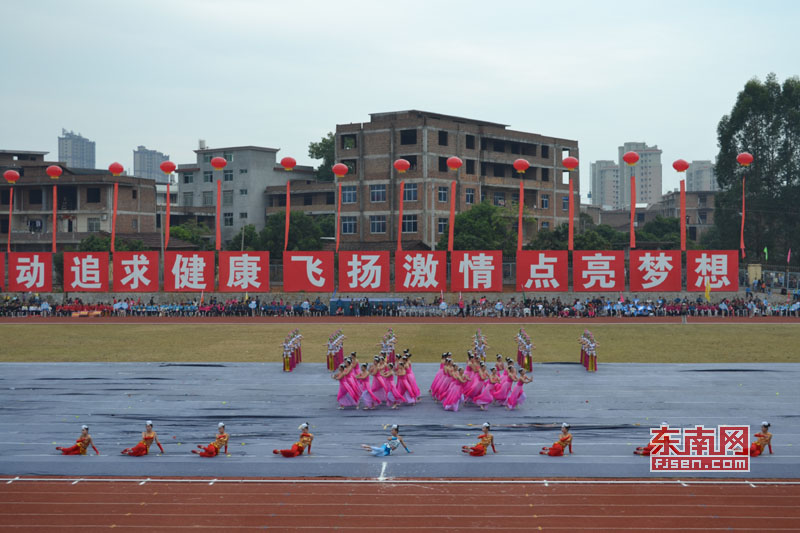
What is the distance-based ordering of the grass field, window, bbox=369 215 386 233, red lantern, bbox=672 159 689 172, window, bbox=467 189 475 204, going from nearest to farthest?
the grass field < red lantern, bbox=672 159 689 172 < window, bbox=369 215 386 233 < window, bbox=467 189 475 204

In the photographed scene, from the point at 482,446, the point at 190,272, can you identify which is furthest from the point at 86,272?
the point at 482,446

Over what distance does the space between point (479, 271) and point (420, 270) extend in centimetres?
351

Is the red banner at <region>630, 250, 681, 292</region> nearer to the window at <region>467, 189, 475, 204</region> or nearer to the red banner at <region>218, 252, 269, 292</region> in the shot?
the red banner at <region>218, 252, 269, 292</region>

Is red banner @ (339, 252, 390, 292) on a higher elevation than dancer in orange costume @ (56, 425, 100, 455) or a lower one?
higher

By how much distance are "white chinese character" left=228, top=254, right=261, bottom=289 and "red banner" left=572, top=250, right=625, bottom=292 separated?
61.0 feet

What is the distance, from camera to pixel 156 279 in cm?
4488

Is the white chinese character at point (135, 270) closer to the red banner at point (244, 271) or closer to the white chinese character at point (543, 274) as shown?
the red banner at point (244, 271)

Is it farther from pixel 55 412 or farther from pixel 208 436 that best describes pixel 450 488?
pixel 55 412

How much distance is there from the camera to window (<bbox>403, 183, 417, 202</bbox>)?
67250mm

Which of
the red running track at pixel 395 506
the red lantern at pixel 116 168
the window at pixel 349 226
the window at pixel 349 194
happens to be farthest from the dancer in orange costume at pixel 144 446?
the window at pixel 349 194

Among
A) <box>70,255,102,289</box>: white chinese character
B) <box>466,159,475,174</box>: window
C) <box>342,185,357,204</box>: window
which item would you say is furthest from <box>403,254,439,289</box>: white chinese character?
<box>466,159,475,174</box>: window

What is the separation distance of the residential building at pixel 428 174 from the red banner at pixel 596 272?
68.4 ft

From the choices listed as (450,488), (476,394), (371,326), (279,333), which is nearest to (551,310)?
(371,326)

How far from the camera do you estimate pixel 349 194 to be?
70.7m
